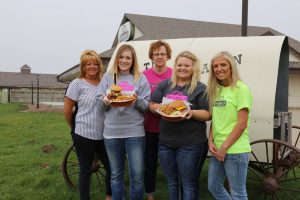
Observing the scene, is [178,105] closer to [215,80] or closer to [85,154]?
[215,80]

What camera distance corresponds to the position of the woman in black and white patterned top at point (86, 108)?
411 centimetres

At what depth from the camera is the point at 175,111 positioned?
3393 millimetres

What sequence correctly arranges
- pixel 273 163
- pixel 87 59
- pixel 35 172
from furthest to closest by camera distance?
pixel 35 172 < pixel 273 163 < pixel 87 59

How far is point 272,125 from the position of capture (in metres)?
4.32

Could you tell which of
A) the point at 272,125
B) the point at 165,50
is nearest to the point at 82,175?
the point at 165,50

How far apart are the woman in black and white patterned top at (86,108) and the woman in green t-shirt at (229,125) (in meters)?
1.35

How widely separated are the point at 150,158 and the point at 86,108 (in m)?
0.99

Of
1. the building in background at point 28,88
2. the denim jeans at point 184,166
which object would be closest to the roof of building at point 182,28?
the denim jeans at point 184,166

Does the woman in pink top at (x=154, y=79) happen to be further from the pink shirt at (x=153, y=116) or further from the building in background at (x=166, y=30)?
the building in background at (x=166, y=30)

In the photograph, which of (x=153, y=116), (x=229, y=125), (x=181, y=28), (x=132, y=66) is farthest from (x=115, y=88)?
(x=181, y=28)

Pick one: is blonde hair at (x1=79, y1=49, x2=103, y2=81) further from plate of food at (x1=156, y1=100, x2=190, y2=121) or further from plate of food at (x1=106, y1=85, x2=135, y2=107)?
plate of food at (x1=156, y1=100, x2=190, y2=121)

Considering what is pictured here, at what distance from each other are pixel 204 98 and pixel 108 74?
108 centimetres

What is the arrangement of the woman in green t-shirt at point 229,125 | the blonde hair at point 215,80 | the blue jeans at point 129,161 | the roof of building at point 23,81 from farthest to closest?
the roof of building at point 23,81 < the blue jeans at point 129,161 < the blonde hair at point 215,80 < the woman in green t-shirt at point 229,125

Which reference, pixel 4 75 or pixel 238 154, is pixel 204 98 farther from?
pixel 4 75
